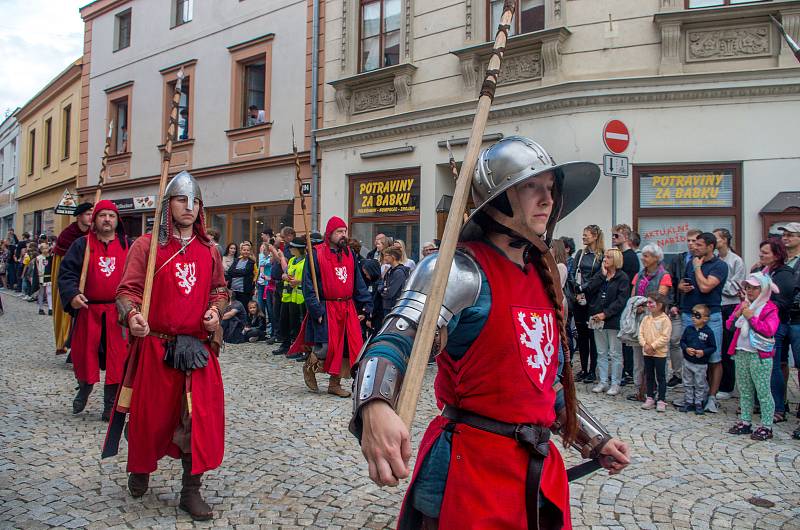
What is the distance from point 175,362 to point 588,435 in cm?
254

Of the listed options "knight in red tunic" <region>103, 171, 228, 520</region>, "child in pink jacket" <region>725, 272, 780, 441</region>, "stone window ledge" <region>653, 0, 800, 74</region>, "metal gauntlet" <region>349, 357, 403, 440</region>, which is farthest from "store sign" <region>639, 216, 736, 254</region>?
"metal gauntlet" <region>349, 357, 403, 440</region>

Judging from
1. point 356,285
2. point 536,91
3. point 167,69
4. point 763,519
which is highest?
point 167,69

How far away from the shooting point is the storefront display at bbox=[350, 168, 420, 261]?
13180 mm

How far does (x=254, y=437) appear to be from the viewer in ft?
18.2

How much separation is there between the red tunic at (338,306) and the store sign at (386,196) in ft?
18.7

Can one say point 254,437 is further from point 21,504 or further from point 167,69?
point 167,69

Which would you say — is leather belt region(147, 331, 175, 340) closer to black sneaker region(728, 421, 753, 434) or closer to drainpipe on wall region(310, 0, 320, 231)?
black sneaker region(728, 421, 753, 434)

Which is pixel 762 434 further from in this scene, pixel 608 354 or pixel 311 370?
pixel 311 370

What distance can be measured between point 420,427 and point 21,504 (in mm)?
3065

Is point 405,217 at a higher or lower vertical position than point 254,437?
higher

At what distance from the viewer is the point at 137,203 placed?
67.1 feet

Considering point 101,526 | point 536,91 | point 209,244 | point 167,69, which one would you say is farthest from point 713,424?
point 167,69

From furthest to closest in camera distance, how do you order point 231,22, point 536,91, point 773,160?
point 231,22
point 536,91
point 773,160

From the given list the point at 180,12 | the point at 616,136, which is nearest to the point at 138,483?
the point at 616,136
